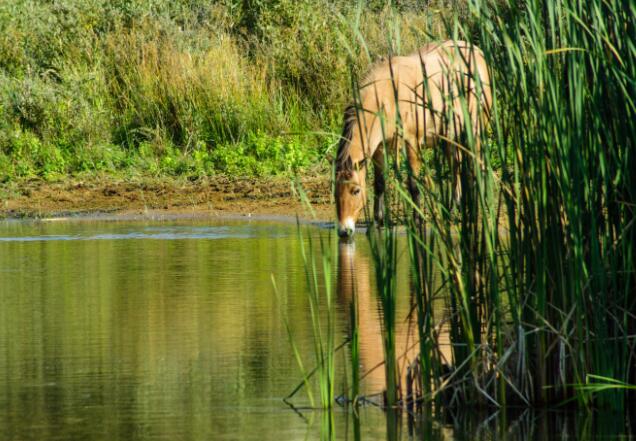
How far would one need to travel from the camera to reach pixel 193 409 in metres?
5.37

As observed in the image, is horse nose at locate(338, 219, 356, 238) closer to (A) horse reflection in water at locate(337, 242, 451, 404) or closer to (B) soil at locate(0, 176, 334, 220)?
(A) horse reflection in water at locate(337, 242, 451, 404)

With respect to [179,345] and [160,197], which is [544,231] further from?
[160,197]

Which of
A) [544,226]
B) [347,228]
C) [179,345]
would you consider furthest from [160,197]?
[544,226]

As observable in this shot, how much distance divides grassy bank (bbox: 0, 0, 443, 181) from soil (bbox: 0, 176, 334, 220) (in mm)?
322

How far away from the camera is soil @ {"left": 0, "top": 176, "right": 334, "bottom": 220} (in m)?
14.0

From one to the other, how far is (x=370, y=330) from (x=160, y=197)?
24.8ft

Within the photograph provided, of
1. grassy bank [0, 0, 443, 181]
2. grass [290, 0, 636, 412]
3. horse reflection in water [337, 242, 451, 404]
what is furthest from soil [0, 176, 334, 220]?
grass [290, 0, 636, 412]

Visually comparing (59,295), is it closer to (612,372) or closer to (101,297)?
(101,297)

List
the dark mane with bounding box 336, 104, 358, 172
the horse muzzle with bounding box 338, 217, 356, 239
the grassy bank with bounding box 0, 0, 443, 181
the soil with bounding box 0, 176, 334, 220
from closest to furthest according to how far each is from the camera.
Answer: the dark mane with bounding box 336, 104, 358, 172
the horse muzzle with bounding box 338, 217, 356, 239
the soil with bounding box 0, 176, 334, 220
the grassy bank with bounding box 0, 0, 443, 181

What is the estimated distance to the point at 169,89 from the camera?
16469mm

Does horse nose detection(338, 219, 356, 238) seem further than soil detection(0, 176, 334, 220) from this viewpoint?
No

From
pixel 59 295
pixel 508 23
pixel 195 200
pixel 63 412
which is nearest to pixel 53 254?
pixel 59 295

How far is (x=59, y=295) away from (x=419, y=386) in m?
3.87

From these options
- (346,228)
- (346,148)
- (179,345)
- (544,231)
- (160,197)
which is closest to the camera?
(544,231)
